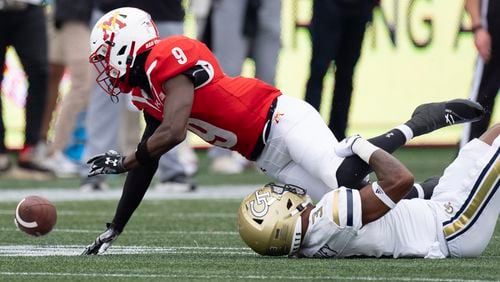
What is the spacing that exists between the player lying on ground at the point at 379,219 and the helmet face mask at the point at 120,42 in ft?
2.93

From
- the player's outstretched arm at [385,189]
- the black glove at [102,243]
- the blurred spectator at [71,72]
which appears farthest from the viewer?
the blurred spectator at [71,72]

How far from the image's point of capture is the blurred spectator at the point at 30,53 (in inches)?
458

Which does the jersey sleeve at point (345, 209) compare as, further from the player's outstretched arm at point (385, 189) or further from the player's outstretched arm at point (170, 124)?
the player's outstretched arm at point (170, 124)

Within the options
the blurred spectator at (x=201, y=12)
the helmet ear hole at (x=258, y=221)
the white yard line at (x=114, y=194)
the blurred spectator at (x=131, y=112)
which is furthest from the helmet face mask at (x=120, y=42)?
the blurred spectator at (x=201, y=12)

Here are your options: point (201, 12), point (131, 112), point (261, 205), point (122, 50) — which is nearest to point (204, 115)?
point (122, 50)

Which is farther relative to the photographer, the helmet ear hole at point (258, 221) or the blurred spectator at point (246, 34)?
the blurred spectator at point (246, 34)

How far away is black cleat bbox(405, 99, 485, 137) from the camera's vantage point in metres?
6.79

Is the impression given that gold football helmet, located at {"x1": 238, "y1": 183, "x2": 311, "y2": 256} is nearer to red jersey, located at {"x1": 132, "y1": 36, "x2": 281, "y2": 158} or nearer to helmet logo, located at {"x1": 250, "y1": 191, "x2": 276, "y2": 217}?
helmet logo, located at {"x1": 250, "y1": 191, "x2": 276, "y2": 217}

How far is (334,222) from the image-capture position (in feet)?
20.5

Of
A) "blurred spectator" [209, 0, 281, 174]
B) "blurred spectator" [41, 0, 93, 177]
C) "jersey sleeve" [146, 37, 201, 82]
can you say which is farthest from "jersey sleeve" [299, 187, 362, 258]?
"blurred spectator" [41, 0, 93, 177]

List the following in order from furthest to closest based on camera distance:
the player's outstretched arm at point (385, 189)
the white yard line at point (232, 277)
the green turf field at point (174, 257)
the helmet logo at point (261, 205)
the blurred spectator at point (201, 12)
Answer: the blurred spectator at point (201, 12), the helmet logo at point (261, 205), the player's outstretched arm at point (385, 189), the green turf field at point (174, 257), the white yard line at point (232, 277)

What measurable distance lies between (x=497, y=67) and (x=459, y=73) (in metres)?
5.38

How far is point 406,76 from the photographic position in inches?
574

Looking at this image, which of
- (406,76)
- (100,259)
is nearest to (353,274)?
(100,259)
